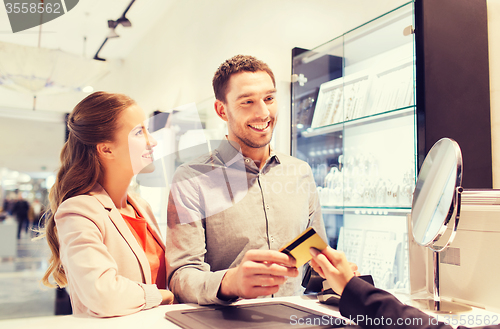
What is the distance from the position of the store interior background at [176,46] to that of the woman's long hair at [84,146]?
0.33 m

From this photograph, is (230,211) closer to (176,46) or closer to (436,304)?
(436,304)

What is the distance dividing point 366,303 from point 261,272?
0.28 metres

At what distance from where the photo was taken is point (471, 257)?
1280 millimetres

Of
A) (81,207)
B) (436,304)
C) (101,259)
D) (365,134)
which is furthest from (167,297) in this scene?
(365,134)

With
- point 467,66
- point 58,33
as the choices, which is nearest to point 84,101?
point 467,66

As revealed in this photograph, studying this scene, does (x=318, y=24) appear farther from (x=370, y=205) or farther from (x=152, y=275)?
(x=152, y=275)

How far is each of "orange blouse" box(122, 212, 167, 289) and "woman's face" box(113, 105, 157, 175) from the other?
195 mm

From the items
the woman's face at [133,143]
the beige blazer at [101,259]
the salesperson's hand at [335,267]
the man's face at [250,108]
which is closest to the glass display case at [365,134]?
the man's face at [250,108]

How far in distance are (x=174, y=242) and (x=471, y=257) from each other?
1.02 meters

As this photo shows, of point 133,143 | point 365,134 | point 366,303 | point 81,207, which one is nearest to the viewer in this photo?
point 366,303

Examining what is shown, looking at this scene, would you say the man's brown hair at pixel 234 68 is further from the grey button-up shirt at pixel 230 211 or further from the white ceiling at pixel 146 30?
the white ceiling at pixel 146 30

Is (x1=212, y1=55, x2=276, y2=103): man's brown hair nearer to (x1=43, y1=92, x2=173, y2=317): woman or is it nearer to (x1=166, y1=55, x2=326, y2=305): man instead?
(x1=166, y1=55, x2=326, y2=305): man

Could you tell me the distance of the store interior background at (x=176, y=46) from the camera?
280 cm

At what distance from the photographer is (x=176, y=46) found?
4512mm
